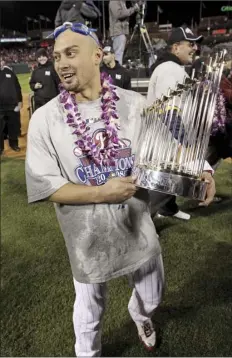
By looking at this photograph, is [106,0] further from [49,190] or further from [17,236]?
[17,236]

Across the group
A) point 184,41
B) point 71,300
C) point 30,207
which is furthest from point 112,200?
point 30,207

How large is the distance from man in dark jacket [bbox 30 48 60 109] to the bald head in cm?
36

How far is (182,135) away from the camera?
1.28m

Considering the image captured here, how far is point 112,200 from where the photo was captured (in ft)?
4.54

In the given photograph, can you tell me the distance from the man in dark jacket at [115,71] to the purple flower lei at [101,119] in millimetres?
1174

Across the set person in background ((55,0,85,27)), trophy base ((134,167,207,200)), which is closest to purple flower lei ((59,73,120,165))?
trophy base ((134,167,207,200))

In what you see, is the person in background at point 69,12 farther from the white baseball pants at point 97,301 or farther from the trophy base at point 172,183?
the white baseball pants at point 97,301

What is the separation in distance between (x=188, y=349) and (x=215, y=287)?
0.54 metres

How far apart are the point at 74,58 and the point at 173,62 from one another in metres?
1.02

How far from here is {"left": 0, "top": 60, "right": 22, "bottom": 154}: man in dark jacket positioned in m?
2.00

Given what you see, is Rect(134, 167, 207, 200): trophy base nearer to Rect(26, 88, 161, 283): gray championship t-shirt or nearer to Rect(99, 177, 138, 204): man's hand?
Rect(99, 177, 138, 204): man's hand

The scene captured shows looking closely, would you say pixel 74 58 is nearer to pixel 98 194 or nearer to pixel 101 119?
pixel 101 119

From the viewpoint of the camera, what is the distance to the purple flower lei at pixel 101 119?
1420 millimetres

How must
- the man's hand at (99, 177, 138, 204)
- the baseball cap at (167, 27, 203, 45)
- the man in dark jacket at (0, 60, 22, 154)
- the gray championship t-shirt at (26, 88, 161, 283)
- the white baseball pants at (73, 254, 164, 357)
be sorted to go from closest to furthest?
the man's hand at (99, 177, 138, 204) < the gray championship t-shirt at (26, 88, 161, 283) < the white baseball pants at (73, 254, 164, 357) < the man in dark jacket at (0, 60, 22, 154) < the baseball cap at (167, 27, 203, 45)
